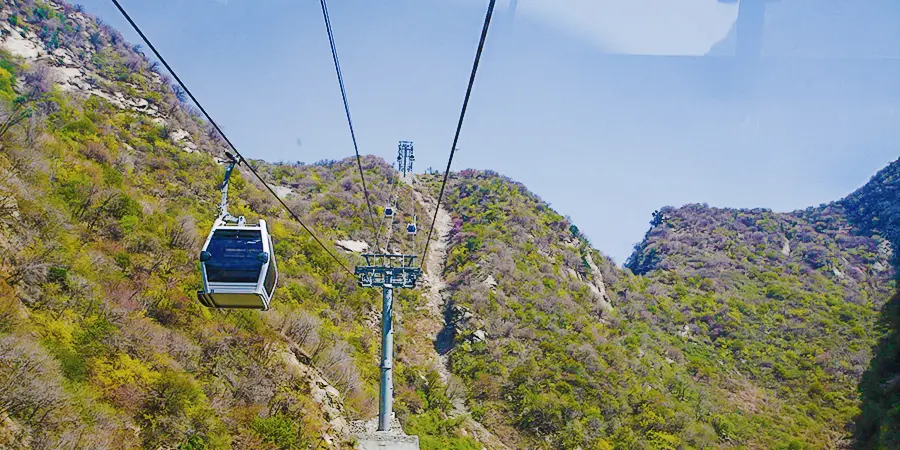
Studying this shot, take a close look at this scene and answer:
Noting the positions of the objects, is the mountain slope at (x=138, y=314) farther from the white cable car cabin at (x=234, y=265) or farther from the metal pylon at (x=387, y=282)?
the white cable car cabin at (x=234, y=265)

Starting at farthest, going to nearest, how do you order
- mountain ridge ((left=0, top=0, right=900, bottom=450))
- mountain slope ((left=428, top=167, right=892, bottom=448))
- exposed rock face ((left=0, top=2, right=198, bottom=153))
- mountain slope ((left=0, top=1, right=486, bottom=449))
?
exposed rock face ((left=0, top=2, right=198, bottom=153)) → mountain slope ((left=428, top=167, right=892, bottom=448)) → mountain ridge ((left=0, top=0, right=900, bottom=450)) → mountain slope ((left=0, top=1, right=486, bottom=449))

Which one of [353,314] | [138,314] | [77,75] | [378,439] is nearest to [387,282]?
[378,439]

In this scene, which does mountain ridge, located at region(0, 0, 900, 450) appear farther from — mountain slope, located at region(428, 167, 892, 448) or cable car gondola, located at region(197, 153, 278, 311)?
cable car gondola, located at region(197, 153, 278, 311)

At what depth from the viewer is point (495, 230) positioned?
44.1 metres

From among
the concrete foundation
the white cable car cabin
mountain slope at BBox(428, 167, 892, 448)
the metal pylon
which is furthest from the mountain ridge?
the white cable car cabin

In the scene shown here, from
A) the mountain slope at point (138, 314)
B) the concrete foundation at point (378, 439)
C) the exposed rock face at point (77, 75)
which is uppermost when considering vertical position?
the exposed rock face at point (77, 75)

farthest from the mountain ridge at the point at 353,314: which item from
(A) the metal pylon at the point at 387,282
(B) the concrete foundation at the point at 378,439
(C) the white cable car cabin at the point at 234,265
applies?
(C) the white cable car cabin at the point at 234,265

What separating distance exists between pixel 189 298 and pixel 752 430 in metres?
31.4

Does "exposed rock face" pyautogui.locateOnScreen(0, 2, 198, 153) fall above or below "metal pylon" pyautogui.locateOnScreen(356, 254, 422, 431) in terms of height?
above

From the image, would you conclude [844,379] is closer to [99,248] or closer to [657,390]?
[657,390]

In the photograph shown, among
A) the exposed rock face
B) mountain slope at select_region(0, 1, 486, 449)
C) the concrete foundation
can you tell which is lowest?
the concrete foundation

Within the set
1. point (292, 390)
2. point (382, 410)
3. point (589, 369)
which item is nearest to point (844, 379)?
point (589, 369)

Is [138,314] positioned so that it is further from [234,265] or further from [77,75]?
[77,75]

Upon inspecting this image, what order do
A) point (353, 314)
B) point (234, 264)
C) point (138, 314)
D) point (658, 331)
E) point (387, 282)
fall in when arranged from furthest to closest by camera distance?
point (658, 331) < point (353, 314) < point (387, 282) < point (138, 314) < point (234, 264)
